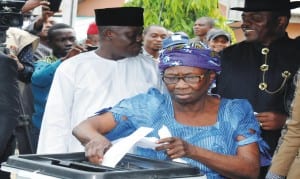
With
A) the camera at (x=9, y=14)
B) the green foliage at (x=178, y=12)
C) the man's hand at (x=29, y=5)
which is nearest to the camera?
the camera at (x=9, y=14)

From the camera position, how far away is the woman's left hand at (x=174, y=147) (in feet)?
11.4

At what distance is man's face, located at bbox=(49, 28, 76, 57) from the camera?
7.68m

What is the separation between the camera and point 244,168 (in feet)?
12.0

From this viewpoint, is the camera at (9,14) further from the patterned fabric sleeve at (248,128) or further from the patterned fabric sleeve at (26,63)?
the patterned fabric sleeve at (248,128)

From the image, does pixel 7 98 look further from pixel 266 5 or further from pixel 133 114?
pixel 266 5

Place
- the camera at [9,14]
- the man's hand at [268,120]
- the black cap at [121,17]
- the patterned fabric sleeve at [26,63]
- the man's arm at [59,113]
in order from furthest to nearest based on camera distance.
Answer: the patterned fabric sleeve at [26,63]
the camera at [9,14]
the black cap at [121,17]
the man's arm at [59,113]
the man's hand at [268,120]

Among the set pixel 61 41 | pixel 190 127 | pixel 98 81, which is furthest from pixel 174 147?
pixel 61 41

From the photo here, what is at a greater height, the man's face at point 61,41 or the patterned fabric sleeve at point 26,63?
the man's face at point 61,41

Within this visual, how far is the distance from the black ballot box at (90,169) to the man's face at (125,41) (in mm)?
1634

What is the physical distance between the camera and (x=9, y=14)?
19.4ft

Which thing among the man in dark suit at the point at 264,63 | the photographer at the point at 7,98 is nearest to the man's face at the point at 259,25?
the man in dark suit at the point at 264,63

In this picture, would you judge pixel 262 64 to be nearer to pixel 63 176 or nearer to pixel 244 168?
pixel 244 168

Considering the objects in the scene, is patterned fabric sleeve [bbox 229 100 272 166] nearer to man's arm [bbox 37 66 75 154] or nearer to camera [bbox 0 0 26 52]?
man's arm [bbox 37 66 75 154]

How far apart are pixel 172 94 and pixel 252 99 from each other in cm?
137
